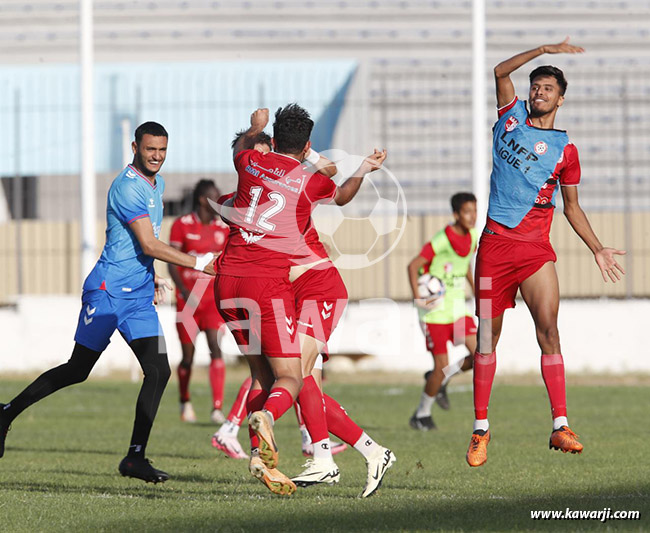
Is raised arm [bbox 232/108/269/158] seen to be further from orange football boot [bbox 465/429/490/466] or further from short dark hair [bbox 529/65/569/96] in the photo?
orange football boot [bbox 465/429/490/466]

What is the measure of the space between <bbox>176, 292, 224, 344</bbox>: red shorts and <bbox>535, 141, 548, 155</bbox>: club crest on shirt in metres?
5.84

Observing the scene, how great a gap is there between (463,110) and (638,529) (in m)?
16.5

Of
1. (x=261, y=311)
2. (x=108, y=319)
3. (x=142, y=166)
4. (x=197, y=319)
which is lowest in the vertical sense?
(x=197, y=319)

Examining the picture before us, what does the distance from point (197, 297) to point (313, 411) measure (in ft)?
19.4

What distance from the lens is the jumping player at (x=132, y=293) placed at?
7.29 metres

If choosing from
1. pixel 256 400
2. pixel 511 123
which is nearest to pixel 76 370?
pixel 256 400

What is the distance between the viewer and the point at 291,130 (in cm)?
654

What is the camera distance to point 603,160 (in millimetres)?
21828

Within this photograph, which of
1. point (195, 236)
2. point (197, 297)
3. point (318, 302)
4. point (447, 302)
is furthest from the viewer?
point (197, 297)

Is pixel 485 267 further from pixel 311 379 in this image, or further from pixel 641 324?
pixel 641 324

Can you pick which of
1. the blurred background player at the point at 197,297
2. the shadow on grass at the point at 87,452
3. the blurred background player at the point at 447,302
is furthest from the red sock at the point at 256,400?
the blurred background player at the point at 197,297

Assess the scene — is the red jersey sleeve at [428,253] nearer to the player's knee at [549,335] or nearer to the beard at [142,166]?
the player's knee at [549,335]

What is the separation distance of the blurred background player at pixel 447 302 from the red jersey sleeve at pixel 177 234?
2.46m

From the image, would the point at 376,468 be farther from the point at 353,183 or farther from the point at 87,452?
the point at 87,452
